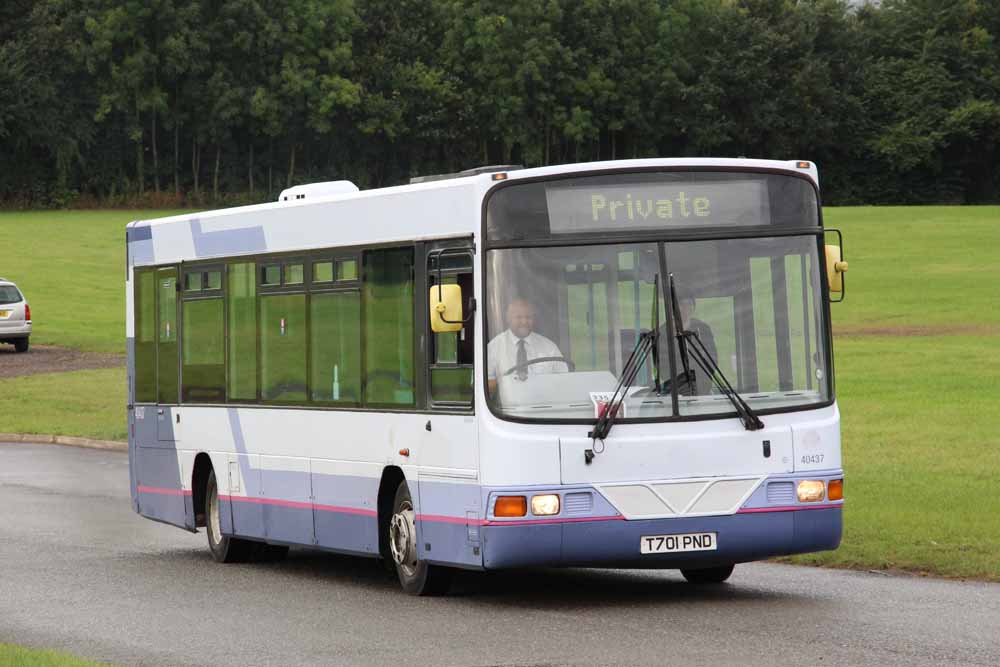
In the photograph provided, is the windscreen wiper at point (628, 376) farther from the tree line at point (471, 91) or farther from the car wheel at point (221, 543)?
the tree line at point (471, 91)

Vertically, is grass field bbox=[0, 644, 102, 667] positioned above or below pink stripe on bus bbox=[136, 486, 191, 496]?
below

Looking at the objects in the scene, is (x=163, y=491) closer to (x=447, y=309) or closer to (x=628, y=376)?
(x=447, y=309)

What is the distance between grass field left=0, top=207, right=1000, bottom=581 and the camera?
16281 mm

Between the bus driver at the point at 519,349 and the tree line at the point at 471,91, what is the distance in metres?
93.5

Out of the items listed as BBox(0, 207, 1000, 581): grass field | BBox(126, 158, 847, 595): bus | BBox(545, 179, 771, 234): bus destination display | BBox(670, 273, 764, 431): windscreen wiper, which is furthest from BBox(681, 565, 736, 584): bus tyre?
BBox(545, 179, 771, 234): bus destination display

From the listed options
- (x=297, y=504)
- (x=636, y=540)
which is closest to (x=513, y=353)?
(x=636, y=540)

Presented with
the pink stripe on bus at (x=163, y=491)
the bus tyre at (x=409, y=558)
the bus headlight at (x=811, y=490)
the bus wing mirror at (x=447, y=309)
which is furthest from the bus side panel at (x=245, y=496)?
the bus headlight at (x=811, y=490)

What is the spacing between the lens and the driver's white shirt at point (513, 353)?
12.0 meters

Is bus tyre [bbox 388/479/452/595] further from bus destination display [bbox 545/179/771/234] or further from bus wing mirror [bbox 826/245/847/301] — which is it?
bus wing mirror [bbox 826/245/847/301]

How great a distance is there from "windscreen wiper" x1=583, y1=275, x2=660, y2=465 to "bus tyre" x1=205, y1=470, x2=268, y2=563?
5326 mm

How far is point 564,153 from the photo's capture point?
124688 millimetres

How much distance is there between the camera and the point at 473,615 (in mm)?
11914

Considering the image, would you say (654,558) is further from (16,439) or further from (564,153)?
(564,153)

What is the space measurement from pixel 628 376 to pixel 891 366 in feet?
88.4
